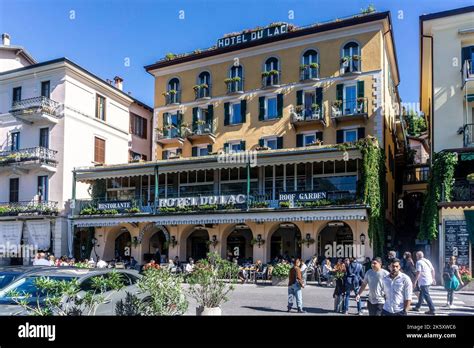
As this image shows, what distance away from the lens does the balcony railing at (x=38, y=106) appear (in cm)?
2614

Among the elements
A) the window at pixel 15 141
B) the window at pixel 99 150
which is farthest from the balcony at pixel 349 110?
the window at pixel 15 141

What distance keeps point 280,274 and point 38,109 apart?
1647 cm

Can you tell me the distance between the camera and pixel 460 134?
771 inches

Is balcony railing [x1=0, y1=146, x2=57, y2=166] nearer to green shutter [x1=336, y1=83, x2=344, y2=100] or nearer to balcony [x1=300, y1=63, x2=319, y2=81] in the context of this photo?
balcony [x1=300, y1=63, x2=319, y2=81]

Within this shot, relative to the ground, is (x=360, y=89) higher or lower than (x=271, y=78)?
lower

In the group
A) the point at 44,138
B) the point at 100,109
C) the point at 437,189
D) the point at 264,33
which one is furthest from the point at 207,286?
the point at 44,138

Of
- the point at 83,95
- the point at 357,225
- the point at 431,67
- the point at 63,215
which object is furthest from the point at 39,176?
the point at 431,67

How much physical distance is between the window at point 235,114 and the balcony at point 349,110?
5.72 meters

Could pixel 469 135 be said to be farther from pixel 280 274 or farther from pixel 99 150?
pixel 99 150

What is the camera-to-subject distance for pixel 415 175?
2931 cm

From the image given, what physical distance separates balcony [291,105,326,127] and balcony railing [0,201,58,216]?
14.6 meters

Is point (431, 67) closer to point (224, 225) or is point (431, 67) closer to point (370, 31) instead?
point (370, 31)

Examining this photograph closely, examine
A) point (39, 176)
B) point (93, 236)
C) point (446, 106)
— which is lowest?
point (93, 236)
